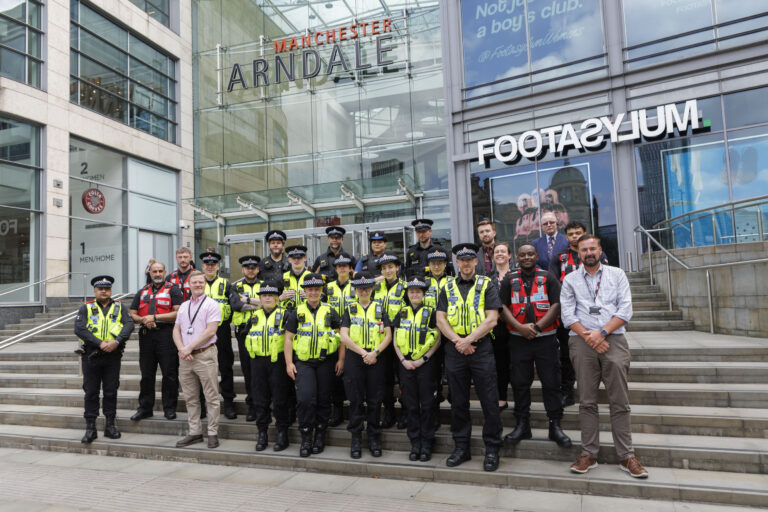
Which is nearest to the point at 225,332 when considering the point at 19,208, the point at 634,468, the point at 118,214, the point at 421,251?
the point at 421,251

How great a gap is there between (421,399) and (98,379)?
4.11m

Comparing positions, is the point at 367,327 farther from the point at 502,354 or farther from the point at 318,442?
the point at 502,354

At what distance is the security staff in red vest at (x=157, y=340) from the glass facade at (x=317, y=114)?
1019cm

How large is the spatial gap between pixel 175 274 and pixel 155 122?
1433cm

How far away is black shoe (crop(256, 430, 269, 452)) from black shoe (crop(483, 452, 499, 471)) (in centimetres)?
245

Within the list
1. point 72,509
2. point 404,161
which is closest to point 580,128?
point 404,161

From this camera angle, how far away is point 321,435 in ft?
17.9

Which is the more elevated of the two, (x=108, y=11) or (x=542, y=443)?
(x=108, y=11)

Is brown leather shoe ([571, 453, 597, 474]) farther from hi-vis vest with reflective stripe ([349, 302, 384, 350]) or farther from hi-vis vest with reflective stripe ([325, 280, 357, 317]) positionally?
hi-vis vest with reflective stripe ([325, 280, 357, 317])

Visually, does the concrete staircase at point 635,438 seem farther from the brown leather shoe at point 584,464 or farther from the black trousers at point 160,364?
the black trousers at point 160,364

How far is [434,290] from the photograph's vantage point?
5246 millimetres

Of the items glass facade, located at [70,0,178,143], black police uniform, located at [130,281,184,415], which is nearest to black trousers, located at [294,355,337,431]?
black police uniform, located at [130,281,184,415]

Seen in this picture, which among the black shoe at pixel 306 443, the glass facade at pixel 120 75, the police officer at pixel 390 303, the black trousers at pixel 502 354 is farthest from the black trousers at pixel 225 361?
the glass facade at pixel 120 75

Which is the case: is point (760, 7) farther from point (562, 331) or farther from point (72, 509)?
point (72, 509)
